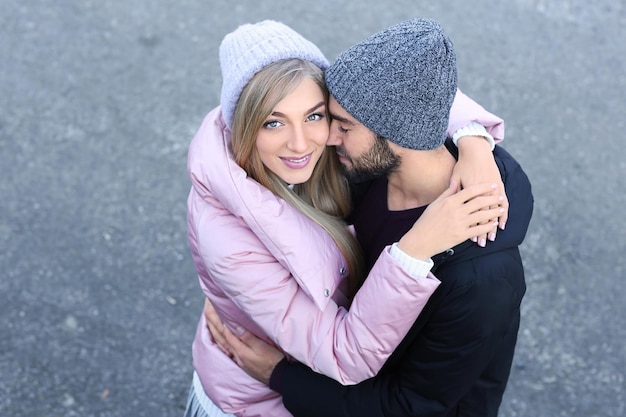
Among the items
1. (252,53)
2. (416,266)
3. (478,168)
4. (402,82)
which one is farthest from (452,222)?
(252,53)

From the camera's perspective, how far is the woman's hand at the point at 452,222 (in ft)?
6.97

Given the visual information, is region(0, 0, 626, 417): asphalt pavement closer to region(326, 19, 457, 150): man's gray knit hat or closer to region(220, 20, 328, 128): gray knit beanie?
region(220, 20, 328, 128): gray knit beanie

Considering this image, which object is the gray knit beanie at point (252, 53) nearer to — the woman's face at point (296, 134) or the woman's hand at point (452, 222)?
the woman's face at point (296, 134)

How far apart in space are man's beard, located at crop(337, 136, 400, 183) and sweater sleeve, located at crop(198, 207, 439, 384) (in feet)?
1.22

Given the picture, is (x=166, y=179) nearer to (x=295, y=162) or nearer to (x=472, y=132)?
(x=295, y=162)

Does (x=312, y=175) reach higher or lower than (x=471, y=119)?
lower

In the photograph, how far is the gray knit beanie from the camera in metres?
2.33

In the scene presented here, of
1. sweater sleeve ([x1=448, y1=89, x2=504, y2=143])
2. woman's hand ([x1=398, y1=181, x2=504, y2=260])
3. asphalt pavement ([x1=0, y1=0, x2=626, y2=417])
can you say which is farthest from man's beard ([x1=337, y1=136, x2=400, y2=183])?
asphalt pavement ([x1=0, y1=0, x2=626, y2=417])

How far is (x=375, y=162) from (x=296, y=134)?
0.28 meters

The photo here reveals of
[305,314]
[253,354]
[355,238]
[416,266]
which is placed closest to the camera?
[416,266]

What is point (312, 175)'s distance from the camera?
2693 millimetres

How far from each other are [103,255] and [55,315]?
442 millimetres

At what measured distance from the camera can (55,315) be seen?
3.97 meters

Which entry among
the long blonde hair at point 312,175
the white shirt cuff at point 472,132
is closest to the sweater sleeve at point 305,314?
the long blonde hair at point 312,175
